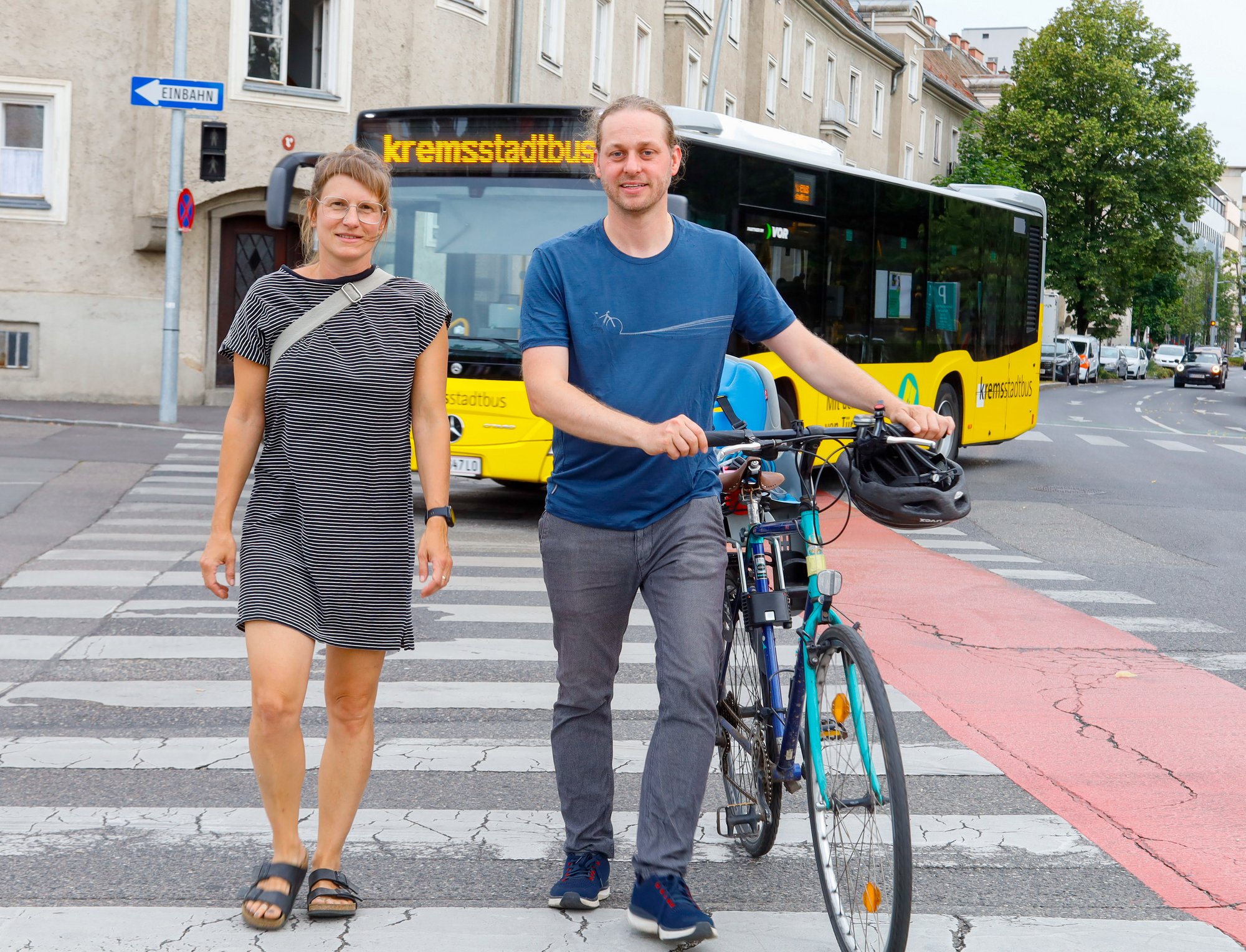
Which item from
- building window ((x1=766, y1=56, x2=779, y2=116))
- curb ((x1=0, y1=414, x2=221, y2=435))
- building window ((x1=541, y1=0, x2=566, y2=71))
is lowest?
curb ((x1=0, y1=414, x2=221, y2=435))

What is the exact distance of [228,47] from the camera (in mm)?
22203

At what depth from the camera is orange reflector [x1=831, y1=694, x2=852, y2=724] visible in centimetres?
340

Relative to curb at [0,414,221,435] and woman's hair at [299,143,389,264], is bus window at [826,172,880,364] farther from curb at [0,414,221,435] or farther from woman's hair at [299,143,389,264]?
woman's hair at [299,143,389,264]

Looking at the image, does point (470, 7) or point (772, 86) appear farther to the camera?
point (772, 86)

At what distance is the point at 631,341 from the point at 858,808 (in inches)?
46.0

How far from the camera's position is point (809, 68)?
47.2 meters

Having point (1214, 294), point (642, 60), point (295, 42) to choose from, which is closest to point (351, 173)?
point (295, 42)

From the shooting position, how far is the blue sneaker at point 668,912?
3.45 metres

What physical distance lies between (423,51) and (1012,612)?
1767 cm

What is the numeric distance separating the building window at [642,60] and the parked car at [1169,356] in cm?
5888

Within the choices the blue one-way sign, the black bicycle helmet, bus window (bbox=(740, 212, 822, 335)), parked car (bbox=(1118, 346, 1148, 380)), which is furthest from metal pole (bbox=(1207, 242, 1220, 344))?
the black bicycle helmet

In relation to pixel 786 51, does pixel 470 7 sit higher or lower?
lower

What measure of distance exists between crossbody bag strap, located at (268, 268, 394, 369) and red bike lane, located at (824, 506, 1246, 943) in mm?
2615

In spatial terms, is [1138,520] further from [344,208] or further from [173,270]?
[173,270]
